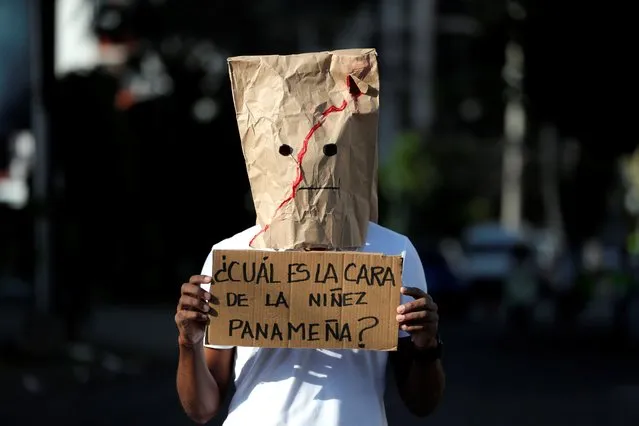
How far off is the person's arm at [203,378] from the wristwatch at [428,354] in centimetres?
49

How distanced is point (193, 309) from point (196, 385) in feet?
0.80

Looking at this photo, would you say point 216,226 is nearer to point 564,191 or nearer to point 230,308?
point 564,191

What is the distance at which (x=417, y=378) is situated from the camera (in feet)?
12.7

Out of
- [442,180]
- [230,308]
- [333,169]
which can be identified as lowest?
[442,180]

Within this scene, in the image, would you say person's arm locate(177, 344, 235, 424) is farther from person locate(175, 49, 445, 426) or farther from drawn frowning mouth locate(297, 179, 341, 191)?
drawn frowning mouth locate(297, 179, 341, 191)

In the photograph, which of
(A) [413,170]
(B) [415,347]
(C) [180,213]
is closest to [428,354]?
(B) [415,347]

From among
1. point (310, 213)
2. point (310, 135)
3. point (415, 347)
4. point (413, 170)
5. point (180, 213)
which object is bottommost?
point (413, 170)

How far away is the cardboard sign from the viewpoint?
371 cm

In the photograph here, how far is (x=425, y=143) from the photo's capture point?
238 feet

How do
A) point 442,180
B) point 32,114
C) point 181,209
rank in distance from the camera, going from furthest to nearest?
1. point 442,180
2. point 181,209
3. point 32,114

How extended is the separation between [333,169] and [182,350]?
59 centimetres

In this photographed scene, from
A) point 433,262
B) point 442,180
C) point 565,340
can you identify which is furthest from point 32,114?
point 442,180

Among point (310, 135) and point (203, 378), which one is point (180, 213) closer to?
point (203, 378)

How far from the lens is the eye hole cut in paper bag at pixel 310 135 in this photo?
12.0 ft
